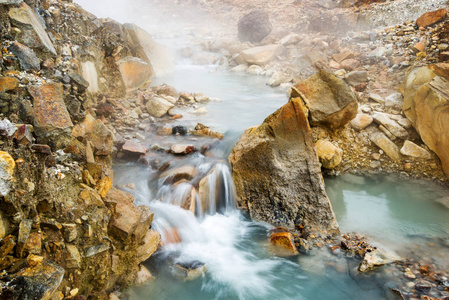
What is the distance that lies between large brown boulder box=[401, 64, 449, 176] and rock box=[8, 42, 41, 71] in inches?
291

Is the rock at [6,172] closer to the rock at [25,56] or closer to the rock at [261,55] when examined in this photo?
the rock at [25,56]

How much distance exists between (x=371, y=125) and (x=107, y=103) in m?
6.78

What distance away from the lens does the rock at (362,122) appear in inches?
263

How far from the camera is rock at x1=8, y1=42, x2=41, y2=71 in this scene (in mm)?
3348

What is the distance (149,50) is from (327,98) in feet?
29.3

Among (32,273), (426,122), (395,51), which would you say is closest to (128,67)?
(32,273)

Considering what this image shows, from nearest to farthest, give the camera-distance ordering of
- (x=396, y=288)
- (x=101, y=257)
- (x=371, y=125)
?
(x=101, y=257) < (x=396, y=288) < (x=371, y=125)

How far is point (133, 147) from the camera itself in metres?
6.01

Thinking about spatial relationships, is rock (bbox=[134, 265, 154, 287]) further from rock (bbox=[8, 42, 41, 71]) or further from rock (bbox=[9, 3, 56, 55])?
rock (bbox=[9, 3, 56, 55])

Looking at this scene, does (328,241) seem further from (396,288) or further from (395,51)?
(395,51)

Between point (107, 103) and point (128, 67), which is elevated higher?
point (128, 67)

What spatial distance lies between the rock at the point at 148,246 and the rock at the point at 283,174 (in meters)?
1.86

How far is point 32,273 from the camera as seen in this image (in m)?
2.08

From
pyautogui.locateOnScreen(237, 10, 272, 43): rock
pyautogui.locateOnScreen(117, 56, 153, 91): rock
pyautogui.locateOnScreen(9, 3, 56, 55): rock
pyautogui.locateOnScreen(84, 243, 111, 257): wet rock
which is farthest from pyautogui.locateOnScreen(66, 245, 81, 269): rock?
pyautogui.locateOnScreen(237, 10, 272, 43): rock
